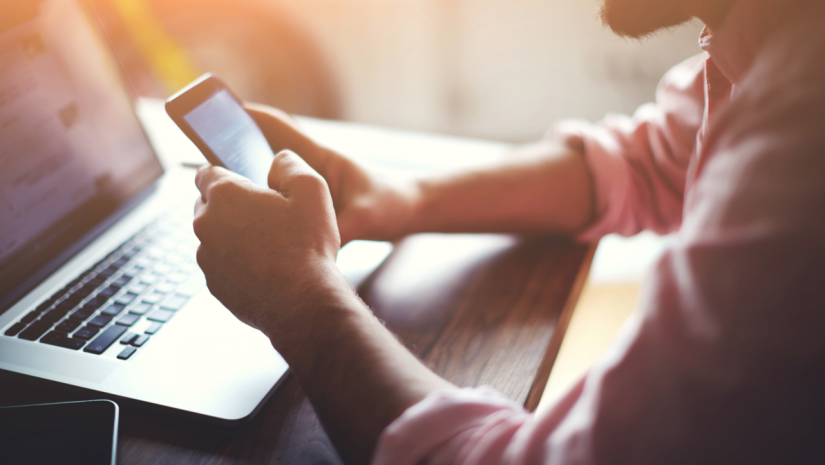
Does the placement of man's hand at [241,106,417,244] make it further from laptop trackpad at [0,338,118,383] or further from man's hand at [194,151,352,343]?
laptop trackpad at [0,338,118,383]

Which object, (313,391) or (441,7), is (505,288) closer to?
(313,391)

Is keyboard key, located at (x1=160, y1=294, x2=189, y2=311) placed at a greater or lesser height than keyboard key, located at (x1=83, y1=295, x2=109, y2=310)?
lesser

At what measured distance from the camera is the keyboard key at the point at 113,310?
49 centimetres

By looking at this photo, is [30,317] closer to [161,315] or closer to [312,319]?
[161,315]

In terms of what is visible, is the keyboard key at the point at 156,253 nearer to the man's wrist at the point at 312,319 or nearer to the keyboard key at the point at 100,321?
the keyboard key at the point at 100,321

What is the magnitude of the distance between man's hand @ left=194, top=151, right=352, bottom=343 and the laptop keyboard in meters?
0.09

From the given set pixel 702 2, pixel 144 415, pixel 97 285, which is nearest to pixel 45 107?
pixel 97 285

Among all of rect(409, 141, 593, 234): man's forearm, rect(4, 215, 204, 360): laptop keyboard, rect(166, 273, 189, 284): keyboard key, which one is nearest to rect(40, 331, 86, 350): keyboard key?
rect(4, 215, 204, 360): laptop keyboard

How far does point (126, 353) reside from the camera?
0.45 metres

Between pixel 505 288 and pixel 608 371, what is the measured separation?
292 millimetres

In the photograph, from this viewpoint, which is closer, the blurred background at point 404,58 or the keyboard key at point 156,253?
the keyboard key at point 156,253

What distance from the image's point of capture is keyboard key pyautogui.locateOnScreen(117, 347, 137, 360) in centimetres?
45

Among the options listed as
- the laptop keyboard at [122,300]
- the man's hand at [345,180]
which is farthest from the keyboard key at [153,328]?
the man's hand at [345,180]

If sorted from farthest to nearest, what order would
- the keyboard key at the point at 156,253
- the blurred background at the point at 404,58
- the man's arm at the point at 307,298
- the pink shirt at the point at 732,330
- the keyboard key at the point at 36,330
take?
the blurred background at the point at 404,58
the keyboard key at the point at 156,253
the keyboard key at the point at 36,330
the man's arm at the point at 307,298
the pink shirt at the point at 732,330
